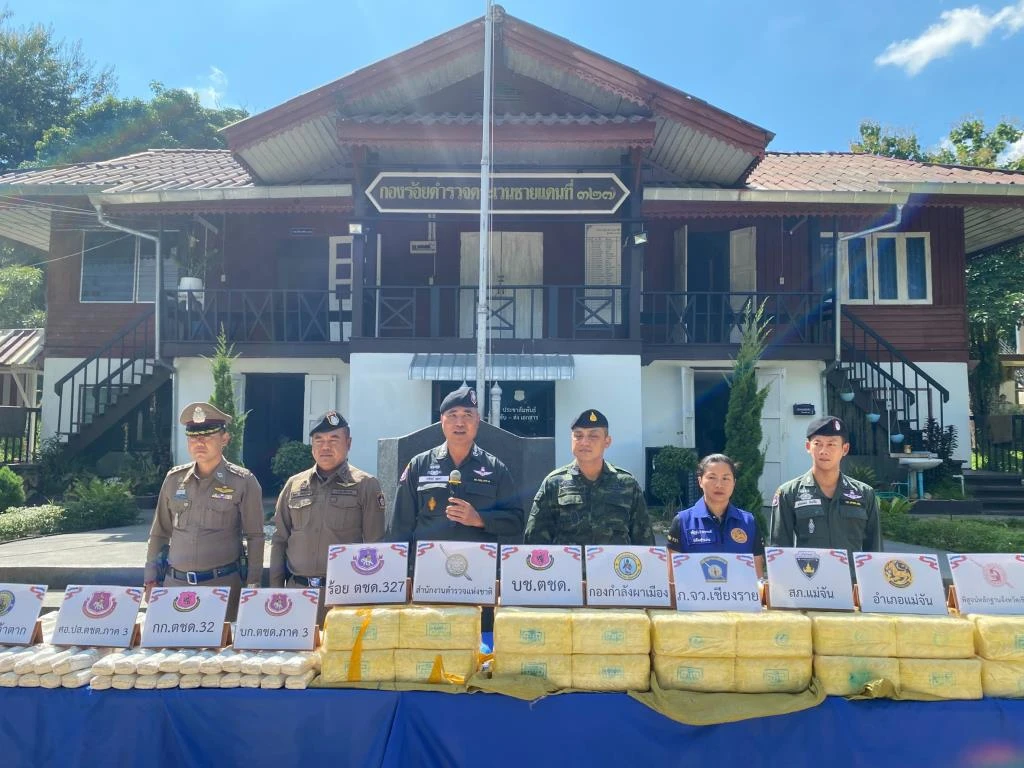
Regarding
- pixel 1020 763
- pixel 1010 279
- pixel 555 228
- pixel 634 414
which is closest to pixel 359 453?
pixel 634 414

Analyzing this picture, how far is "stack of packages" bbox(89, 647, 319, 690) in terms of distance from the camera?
8.73ft

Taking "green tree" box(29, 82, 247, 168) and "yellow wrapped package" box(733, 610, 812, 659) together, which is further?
"green tree" box(29, 82, 247, 168)

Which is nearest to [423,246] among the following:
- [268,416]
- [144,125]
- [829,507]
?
[268,416]

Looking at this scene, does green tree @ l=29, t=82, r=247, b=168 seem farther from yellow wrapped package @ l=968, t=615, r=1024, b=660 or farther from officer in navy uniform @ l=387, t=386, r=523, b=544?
yellow wrapped package @ l=968, t=615, r=1024, b=660

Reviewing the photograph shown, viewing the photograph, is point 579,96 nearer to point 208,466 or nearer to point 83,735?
point 208,466

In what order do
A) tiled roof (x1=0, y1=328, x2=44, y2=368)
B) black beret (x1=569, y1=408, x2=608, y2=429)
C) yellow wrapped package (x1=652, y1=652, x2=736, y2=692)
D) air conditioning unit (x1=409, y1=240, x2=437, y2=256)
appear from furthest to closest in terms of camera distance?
1. tiled roof (x1=0, y1=328, x2=44, y2=368)
2. air conditioning unit (x1=409, y1=240, x2=437, y2=256)
3. black beret (x1=569, y1=408, x2=608, y2=429)
4. yellow wrapped package (x1=652, y1=652, x2=736, y2=692)

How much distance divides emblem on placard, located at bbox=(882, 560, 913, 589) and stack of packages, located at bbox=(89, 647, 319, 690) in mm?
2514

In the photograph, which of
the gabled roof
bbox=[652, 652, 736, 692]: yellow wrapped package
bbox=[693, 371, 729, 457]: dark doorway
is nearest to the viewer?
bbox=[652, 652, 736, 692]: yellow wrapped package

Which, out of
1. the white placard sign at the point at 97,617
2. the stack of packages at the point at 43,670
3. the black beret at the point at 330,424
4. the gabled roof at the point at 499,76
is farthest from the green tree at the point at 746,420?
the stack of packages at the point at 43,670

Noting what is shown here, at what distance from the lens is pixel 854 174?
1153cm

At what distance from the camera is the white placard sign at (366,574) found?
9.46 feet

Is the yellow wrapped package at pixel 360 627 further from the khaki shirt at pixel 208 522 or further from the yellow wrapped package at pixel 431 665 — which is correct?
the khaki shirt at pixel 208 522

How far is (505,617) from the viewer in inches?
107

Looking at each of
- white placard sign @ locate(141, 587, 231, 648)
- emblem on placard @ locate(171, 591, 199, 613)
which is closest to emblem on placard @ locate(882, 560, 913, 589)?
white placard sign @ locate(141, 587, 231, 648)
